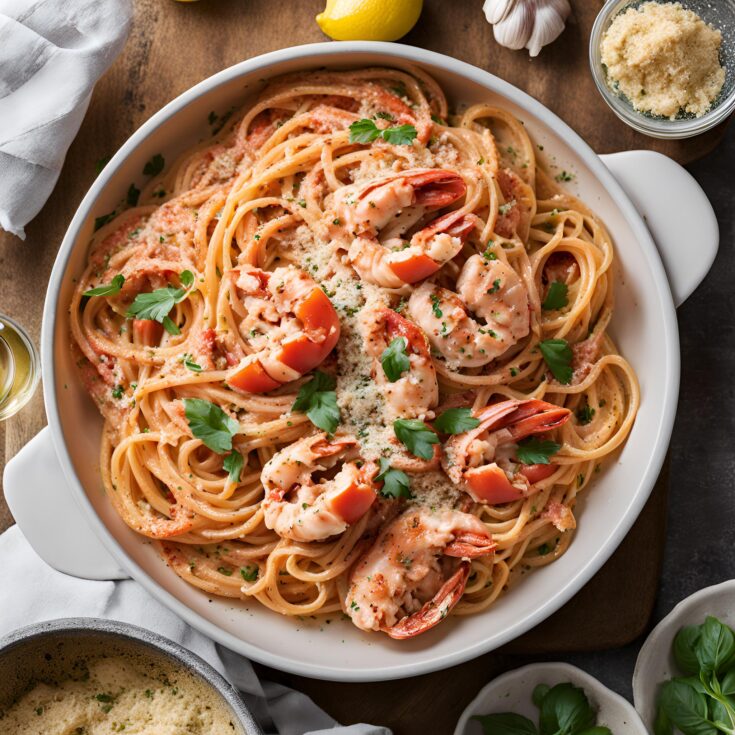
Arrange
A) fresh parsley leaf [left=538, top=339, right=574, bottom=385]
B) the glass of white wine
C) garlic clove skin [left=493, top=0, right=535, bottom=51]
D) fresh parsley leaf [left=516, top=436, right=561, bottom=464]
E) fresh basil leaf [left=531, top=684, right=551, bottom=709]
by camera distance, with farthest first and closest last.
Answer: the glass of white wine
fresh basil leaf [left=531, top=684, right=551, bottom=709]
garlic clove skin [left=493, top=0, right=535, bottom=51]
fresh parsley leaf [left=538, top=339, right=574, bottom=385]
fresh parsley leaf [left=516, top=436, right=561, bottom=464]

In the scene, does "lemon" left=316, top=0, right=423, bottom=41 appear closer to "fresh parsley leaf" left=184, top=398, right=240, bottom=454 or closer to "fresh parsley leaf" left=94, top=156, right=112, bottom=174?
"fresh parsley leaf" left=94, top=156, right=112, bottom=174

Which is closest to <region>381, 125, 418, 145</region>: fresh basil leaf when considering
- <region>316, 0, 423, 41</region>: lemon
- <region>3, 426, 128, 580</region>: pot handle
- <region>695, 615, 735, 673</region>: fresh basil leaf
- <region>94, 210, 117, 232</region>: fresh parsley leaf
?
<region>316, 0, 423, 41</region>: lemon

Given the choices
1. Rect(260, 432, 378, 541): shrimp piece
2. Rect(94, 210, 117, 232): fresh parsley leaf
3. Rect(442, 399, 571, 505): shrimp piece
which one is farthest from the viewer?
Rect(94, 210, 117, 232): fresh parsley leaf

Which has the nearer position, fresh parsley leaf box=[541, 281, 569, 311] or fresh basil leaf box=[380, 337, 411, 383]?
fresh basil leaf box=[380, 337, 411, 383]

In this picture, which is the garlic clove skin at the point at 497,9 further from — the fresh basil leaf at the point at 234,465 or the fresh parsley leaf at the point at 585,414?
the fresh basil leaf at the point at 234,465

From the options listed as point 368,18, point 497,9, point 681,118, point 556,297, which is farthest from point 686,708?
point 368,18

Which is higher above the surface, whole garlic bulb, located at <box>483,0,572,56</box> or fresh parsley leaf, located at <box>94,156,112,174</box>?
whole garlic bulb, located at <box>483,0,572,56</box>
